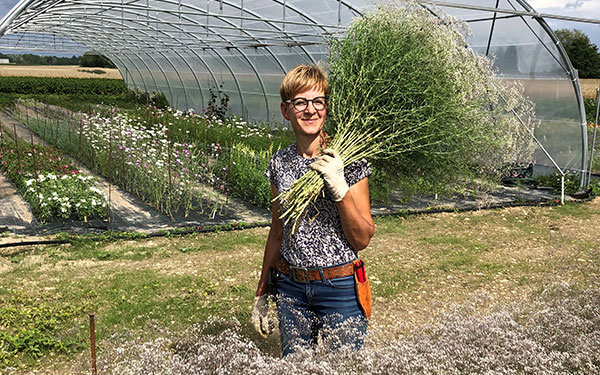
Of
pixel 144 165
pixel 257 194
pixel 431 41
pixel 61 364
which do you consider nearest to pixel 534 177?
pixel 257 194

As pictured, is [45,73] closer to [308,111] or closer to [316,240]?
[308,111]

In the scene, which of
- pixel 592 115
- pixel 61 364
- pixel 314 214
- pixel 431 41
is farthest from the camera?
pixel 592 115

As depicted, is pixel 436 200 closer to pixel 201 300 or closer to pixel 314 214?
pixel 201 300

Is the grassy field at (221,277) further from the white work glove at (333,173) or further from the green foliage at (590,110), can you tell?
the green foliage at (590,110)

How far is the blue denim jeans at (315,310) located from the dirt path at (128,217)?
4087 millimetres

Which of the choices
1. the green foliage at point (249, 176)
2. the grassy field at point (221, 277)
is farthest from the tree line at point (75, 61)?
the grassy field at point (221, 277)

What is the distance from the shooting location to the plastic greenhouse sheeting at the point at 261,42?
762 centimetres

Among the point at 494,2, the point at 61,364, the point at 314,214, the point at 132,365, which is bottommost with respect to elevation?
the point at 61,364

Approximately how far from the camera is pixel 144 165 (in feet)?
21.8

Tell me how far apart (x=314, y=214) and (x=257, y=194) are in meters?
4.86

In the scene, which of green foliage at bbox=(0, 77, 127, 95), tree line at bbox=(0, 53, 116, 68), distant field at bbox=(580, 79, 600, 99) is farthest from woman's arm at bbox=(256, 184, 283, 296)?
tree line at bbox=(0, 53, 116, 68)

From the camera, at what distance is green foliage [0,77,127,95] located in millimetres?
27078

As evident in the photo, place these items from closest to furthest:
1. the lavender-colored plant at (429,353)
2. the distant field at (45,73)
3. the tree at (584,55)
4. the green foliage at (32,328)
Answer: the lavender-colored plant at (429,353)
the green foliage at (32,328)
the tree at (584,55)
the distant field at (45,73)

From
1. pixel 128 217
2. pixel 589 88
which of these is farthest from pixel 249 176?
pixel 589 88
